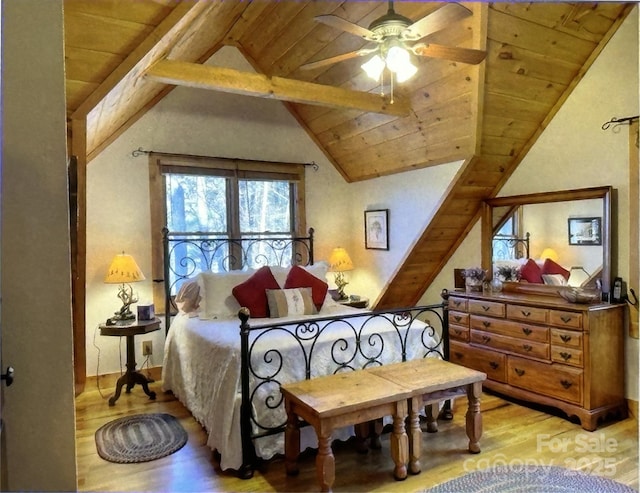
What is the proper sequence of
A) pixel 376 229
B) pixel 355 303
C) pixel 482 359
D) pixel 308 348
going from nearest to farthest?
pixel 308 348, pixel 482 359, pixel 355 303, pixel 376 229

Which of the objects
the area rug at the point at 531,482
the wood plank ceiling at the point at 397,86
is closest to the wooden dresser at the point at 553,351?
the area rug at the point at 531,482

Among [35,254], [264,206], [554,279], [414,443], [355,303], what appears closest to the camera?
[35,254]

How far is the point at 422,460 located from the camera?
8.75 ft

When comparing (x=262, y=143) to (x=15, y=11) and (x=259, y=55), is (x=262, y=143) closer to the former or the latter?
(x=259, y=55)

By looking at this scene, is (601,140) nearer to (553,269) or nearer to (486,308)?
(553,269)

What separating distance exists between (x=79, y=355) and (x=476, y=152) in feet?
11.5

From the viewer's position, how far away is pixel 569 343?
10.5ft

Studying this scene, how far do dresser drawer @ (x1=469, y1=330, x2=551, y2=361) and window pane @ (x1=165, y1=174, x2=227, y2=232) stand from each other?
8.86 ft

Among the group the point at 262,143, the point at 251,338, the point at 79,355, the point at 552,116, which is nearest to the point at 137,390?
the point at 79,355

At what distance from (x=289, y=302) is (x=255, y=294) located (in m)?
0.28

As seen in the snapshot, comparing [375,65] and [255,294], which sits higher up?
[375,65]

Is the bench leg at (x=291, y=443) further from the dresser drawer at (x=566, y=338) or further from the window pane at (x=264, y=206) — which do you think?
the window pane at (x=264, y=206)

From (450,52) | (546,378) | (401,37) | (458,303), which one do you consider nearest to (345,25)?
(401,37)

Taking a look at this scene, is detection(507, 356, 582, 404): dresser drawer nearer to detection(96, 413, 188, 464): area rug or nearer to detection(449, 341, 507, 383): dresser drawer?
detection(449, 341, 507, 383): dresser drawer
